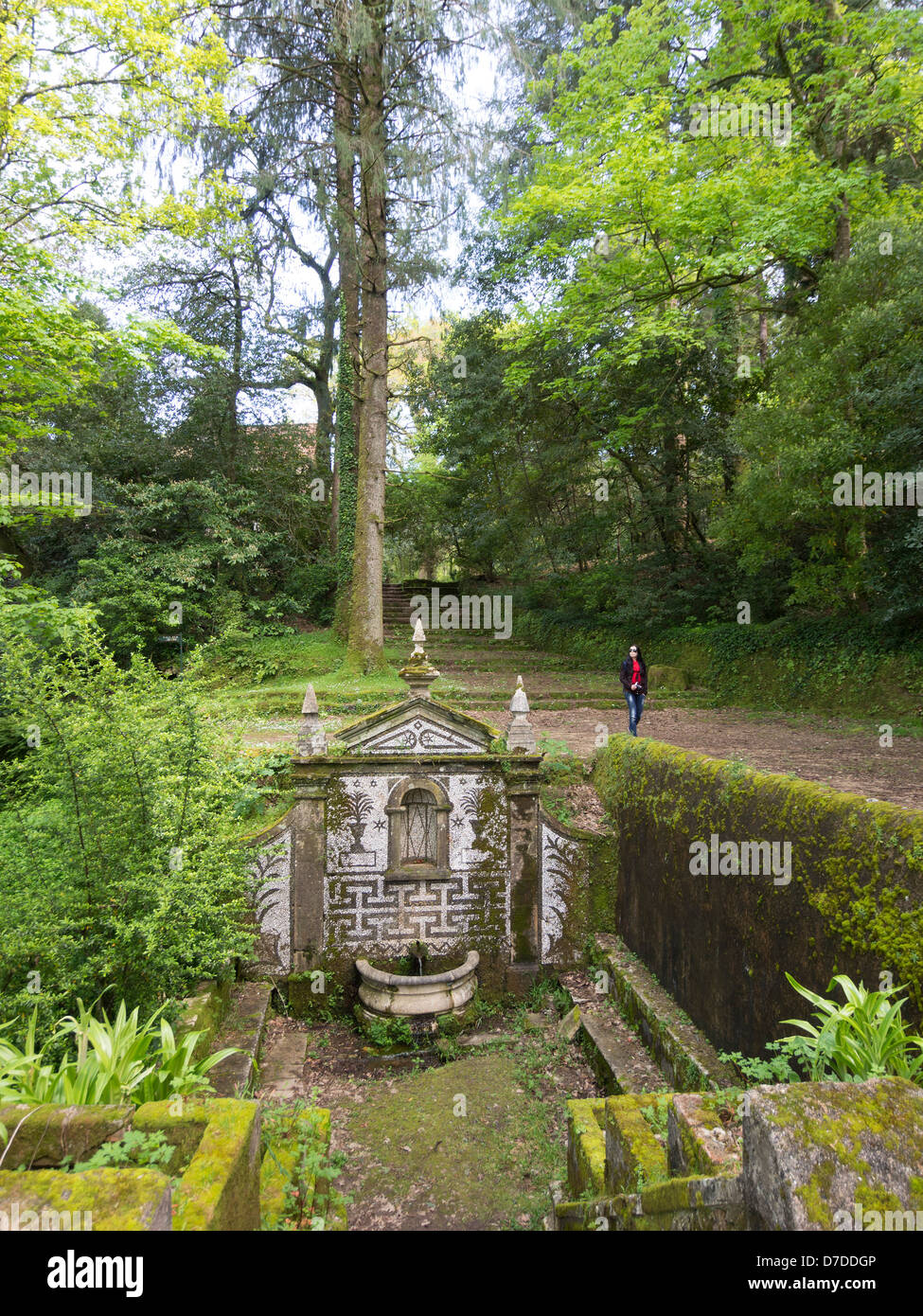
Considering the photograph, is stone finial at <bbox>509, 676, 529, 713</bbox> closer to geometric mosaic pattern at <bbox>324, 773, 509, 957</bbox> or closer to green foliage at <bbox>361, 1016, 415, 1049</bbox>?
geometric mosaic pattern at <bbox>324, 773, 509, 957</bbox>

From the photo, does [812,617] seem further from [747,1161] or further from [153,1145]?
[153,1145]

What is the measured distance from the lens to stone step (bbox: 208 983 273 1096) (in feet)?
15.1

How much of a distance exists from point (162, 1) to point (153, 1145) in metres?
14.5

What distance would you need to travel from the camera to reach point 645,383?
15516 millimetres

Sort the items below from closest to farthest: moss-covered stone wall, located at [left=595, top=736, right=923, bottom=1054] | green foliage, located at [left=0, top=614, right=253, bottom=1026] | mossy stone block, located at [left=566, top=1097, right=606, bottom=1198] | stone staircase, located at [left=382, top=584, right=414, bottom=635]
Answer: moss-covered stone wall, located at [left=595, top=736, right=923, bottom=1054]
mossy stone block, located at [left=566, top=1097, right=606, bottom=1198]
green foliage, located at [left=0, top=614, right=253, bottom=1026]
stone staircase, located at [left=382, top=584, right=414, bottom=635]

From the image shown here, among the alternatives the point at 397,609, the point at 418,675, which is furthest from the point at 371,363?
the point at 397,609

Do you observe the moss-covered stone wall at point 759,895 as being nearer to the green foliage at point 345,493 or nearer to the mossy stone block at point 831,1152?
the mossy stone block at point 831,1152

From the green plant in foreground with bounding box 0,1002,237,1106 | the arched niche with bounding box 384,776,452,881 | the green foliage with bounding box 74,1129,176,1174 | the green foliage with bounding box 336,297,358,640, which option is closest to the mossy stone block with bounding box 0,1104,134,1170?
the green foliage with bounding box 74,1129,176,1174

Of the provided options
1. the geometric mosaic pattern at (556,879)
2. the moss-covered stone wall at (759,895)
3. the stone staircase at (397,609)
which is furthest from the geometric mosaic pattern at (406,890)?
the stone staircase at (397,609)

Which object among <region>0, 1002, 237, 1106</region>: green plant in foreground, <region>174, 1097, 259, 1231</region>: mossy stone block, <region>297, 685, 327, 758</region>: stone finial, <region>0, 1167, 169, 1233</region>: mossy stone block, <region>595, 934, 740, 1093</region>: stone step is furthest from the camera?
<region>297, 685, 327, 758</region>: stone finial

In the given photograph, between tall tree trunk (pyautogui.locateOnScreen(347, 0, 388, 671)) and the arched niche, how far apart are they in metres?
5.73

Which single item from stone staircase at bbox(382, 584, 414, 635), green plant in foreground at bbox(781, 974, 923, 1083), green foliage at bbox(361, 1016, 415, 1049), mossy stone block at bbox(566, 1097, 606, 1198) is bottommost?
green foliage at bbox(361, 1016, 415, 1049)

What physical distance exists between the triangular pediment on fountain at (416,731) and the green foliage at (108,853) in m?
2.18

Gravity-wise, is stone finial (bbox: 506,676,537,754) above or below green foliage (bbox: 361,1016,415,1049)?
above
